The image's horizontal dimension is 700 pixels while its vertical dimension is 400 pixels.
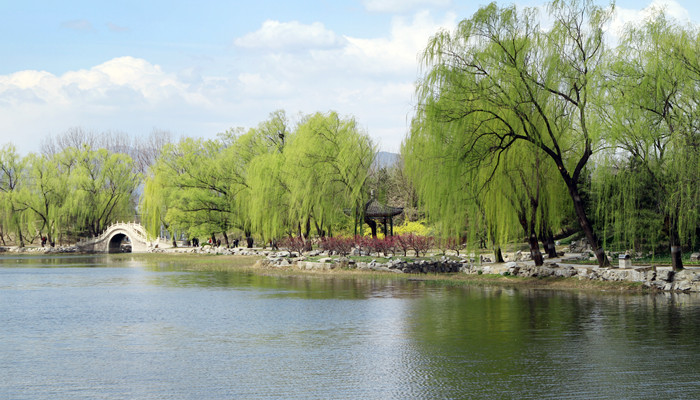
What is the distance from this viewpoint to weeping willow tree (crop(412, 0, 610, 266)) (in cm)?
2062

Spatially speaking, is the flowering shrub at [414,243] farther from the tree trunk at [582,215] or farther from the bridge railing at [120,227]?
the bridge railing at [120,227]

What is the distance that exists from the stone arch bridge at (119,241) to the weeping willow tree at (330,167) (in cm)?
2936

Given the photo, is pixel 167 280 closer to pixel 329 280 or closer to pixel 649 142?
pixel 329 280

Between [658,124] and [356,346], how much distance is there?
456 inches

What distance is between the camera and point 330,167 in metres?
35.8

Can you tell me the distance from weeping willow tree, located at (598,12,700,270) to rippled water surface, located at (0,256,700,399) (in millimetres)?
2672

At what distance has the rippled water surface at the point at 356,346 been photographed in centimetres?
899

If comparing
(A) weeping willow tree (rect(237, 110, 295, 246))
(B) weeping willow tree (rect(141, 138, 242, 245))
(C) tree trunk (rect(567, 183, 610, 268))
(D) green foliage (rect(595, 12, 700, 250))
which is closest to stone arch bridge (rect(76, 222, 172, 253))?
(B) weeping willow tree (rect(141, 138, 242, 245))

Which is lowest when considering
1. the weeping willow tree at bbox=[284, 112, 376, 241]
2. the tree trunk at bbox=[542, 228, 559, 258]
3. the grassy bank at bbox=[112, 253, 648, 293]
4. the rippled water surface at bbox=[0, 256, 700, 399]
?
the rippled water surface at bbox=[0, 256, 700, 399]

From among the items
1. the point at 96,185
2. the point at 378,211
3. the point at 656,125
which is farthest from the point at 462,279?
the point at 96,185

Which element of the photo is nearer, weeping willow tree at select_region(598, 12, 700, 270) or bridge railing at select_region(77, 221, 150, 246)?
weeping willow tree at select_region(598, 12, 700, 270)

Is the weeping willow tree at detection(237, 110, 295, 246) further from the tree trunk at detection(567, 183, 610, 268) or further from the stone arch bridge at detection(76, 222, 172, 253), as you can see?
the tree trunk at detection(567, 183, 610, 268)

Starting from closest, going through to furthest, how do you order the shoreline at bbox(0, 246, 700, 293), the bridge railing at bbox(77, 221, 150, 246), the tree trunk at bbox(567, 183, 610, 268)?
1. the shoreline at bbox(0, 246, 700, 293)
2. the tree trunk at bbox(567, 183, 610, 268)
3. the bridge railing at bbox(77, 221, 150, 246)

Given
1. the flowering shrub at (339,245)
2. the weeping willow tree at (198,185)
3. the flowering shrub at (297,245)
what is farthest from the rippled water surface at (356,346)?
the weeping willow tree at (198,185)
